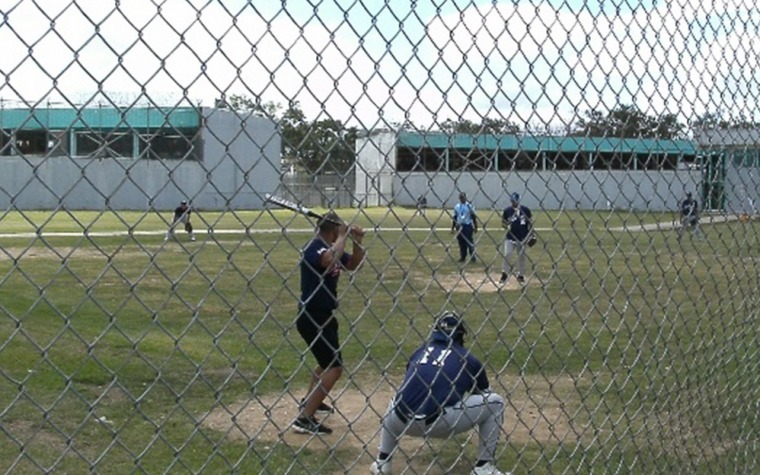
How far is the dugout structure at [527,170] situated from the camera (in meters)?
2.92

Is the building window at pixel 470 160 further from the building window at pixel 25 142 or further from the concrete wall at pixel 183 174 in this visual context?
the building window at pixel 25 142

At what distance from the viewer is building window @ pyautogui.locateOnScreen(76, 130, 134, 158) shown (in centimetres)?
225

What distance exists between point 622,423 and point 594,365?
7.27 ft

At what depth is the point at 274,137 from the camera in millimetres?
2600

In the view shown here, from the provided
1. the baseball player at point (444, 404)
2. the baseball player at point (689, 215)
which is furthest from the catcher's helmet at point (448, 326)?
the baseball player at point (689, 215)

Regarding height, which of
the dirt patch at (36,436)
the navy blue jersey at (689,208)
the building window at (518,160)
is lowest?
the dirt patch at (36,436)

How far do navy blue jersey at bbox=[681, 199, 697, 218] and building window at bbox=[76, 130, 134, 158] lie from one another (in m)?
2.85

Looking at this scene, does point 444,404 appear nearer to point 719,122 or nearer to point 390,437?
point 390,437

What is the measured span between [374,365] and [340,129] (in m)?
5.32

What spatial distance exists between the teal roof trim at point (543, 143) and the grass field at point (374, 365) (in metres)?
0.32

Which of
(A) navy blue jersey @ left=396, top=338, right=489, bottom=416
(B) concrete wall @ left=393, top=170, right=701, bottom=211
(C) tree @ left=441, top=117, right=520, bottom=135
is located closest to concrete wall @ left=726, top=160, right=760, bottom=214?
(B) concrete wall @ left=393, top=170, right=701, bottom=211

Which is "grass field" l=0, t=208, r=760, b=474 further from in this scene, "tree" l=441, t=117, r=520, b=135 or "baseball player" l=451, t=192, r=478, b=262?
"tree" l=441, t=117, r=520, b=135

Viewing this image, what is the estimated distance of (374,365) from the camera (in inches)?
309

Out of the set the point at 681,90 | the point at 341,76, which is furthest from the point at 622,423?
the point at 341,76
